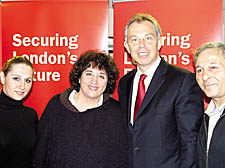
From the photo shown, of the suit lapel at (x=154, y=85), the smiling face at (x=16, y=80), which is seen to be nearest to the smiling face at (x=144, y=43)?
the suit lapel at (x=154, y=85)

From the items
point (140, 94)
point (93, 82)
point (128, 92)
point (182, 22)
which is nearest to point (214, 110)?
point (140, 94)

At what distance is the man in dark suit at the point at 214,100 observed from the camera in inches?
63.8

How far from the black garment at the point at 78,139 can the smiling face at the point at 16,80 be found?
0.32 metres

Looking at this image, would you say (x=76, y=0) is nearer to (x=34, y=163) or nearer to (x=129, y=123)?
(x=129, y=123)

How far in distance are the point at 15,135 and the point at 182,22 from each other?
7.29 feet

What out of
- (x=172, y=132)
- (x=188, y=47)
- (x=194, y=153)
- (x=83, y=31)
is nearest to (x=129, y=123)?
(x=172, y=132)

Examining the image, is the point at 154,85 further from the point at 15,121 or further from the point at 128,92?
the point at 15,121

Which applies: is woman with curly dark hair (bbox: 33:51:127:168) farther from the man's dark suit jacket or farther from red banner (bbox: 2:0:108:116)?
red banner (bbox: 2:0:108:116)

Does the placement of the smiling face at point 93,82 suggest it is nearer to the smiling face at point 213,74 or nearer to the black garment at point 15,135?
the black garment at point 15,135

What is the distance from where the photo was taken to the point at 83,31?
10.0 ft

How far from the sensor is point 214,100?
1.82m

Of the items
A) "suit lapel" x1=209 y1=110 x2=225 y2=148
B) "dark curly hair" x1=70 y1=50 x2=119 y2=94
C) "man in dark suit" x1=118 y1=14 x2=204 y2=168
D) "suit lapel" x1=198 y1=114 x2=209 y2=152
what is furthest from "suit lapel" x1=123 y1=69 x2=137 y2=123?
"suit lapel" x1=209 y1=110 x2=225 y2=148

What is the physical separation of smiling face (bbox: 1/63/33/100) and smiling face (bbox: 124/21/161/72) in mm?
1076

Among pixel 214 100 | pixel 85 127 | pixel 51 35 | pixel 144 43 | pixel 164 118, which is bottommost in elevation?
pixel 85 127
